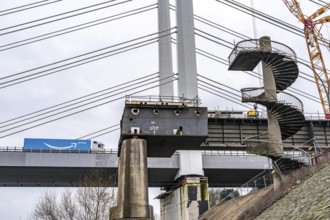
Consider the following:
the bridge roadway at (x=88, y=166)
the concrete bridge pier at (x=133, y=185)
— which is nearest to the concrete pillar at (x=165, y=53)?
the bridge roadway at (x=88, y=166)

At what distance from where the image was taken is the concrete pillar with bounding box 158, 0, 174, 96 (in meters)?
39.7

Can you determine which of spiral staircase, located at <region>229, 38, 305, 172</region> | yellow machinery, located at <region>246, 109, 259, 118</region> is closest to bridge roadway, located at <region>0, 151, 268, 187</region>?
yellow machinery, located at <region>246, 109, 259, 118</region>

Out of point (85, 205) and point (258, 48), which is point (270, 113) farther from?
point (85, 205)

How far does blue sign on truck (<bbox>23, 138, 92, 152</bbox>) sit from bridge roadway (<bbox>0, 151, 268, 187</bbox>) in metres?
0.88

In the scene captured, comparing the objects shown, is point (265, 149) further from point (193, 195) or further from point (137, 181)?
point (193, 195)

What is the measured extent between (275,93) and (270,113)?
1.57 m

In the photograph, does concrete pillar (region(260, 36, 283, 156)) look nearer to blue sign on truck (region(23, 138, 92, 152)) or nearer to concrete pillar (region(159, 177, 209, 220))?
concrete pillar (region(159, 177, 209, 220))

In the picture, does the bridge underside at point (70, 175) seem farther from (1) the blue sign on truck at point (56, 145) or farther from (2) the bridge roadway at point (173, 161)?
(1) the blue sign on truck at point (56, 145)

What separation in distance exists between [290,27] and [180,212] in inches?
878

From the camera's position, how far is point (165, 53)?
147 feet

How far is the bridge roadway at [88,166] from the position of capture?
41062 mm

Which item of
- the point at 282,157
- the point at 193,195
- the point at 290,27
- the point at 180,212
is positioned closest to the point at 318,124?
the point at 290,27

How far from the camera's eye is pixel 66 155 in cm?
4191

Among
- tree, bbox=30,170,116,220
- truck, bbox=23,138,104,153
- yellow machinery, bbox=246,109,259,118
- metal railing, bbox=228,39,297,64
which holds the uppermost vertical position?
metal railing, bbox=228,39,297,64
